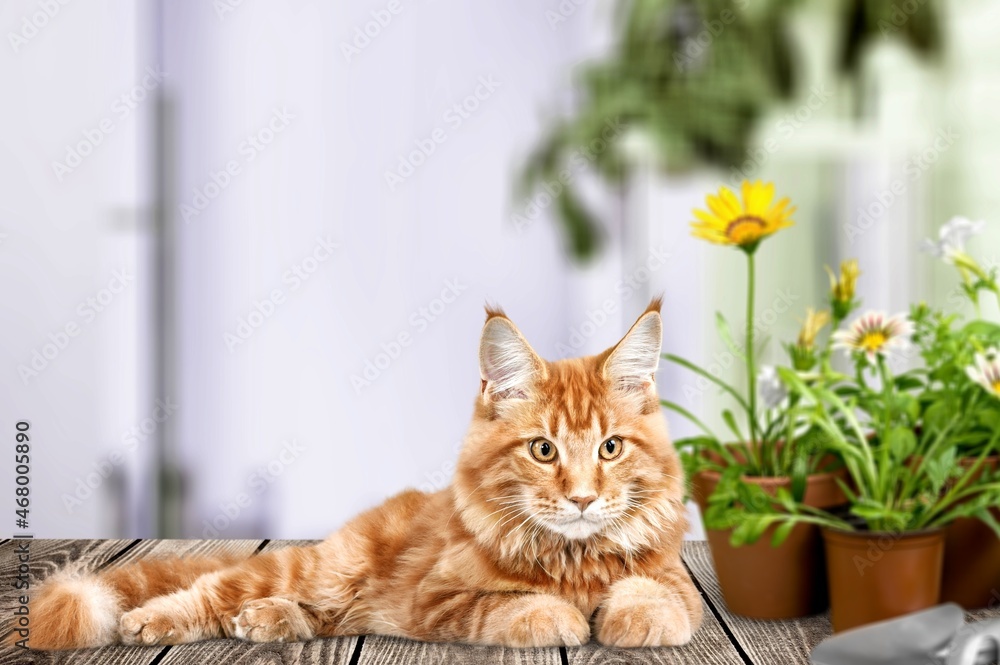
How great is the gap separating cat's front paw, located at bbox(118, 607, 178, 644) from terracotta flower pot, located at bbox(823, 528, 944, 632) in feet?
2.78

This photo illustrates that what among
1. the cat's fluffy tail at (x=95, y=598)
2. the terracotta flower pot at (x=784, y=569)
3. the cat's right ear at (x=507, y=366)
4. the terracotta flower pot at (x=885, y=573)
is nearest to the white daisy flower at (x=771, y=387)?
the terracotta flower pot at (x=784, y=569)

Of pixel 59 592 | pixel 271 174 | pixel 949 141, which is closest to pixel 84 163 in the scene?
pixel 271 174

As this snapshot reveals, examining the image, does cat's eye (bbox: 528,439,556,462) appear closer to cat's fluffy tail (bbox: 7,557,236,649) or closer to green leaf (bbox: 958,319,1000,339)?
cat's fluffy tail (bbox: 7,557,236,649)

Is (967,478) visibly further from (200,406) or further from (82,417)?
(82,417)

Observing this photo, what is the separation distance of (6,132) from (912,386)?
5.97 ft

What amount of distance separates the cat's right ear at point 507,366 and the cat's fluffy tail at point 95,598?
1.60ft

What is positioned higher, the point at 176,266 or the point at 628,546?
the point at 176,266

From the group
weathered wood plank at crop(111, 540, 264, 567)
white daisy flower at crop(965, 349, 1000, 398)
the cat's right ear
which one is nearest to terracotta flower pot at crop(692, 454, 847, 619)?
white daisy flower at crop(965, 349, 1000, 398)

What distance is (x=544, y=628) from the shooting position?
1.11 metres

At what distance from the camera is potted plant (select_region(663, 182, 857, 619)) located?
1.25 m

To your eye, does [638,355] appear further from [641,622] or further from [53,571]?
[53,571]

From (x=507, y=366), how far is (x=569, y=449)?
0.14 metres

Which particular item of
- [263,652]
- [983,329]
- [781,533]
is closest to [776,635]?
[781,533]

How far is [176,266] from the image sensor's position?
1.96 m
